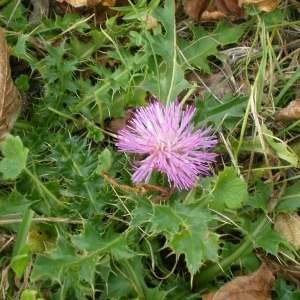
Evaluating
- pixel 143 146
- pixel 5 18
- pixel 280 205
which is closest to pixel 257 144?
pixel 280 205

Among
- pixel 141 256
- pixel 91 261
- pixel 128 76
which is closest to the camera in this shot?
pixel 91 261

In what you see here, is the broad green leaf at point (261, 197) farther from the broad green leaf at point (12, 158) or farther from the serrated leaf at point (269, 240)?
the broad green leaf at point (12, 158)

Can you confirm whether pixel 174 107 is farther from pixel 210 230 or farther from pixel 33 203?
pixel 33 203

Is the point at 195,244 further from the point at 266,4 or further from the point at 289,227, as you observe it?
the point at 266,4

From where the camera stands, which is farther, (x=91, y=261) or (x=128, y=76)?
(x=128, y=76)

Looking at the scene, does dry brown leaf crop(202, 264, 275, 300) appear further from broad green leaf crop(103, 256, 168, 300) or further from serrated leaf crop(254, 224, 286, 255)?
broad green leaf crop(103, 256, 168, 300)

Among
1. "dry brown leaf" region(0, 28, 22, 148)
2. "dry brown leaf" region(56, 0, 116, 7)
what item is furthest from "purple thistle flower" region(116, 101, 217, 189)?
"dry brown leaf" region(56, 0, 116, 7)

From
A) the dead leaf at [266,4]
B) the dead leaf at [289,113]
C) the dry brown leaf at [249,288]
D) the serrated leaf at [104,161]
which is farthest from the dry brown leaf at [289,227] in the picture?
the dead leaf at [266,4]
